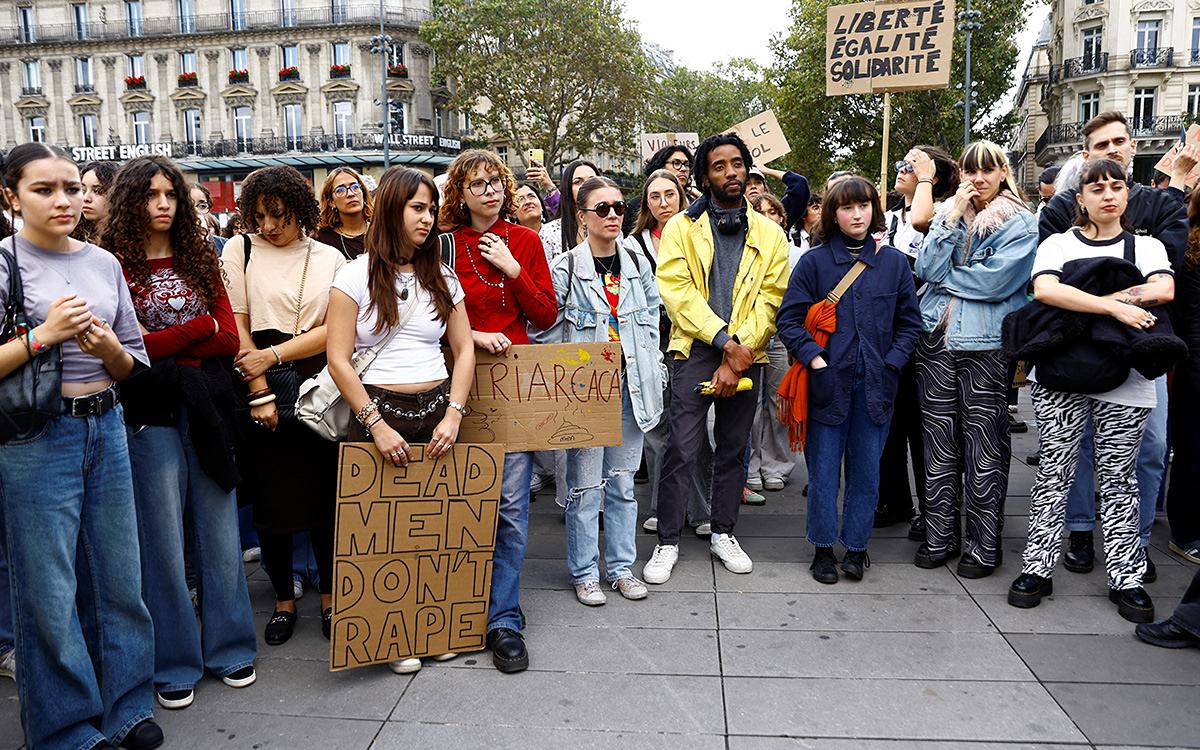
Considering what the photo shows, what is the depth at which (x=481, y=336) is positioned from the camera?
3889mm

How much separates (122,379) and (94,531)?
1.74ft

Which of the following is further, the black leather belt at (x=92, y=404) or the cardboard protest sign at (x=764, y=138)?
the cardboard protest sign at (x=764, y=138)

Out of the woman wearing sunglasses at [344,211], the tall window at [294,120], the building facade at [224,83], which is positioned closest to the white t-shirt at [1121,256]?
the woman wearing sunglasses at [344,211]

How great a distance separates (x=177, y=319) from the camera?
3.42 metres

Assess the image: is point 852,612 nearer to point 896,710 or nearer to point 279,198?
point 896,710

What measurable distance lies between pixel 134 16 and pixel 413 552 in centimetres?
5572

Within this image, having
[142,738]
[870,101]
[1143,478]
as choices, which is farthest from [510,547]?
[870,101]

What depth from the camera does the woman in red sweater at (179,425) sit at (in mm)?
3338

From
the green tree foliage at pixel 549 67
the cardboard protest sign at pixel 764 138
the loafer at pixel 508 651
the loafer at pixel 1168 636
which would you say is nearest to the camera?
the loafer at pixel 508 651

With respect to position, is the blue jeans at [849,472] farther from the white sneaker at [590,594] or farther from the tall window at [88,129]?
the tall window at [88,129]

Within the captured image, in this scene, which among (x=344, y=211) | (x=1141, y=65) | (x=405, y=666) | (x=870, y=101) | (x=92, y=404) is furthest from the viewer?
(x=1141, y=65)

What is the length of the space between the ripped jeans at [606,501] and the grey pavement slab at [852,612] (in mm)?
562

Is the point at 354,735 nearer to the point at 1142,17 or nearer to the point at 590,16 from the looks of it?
the point at 590,16

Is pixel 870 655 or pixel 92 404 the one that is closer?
pixel 92 404
